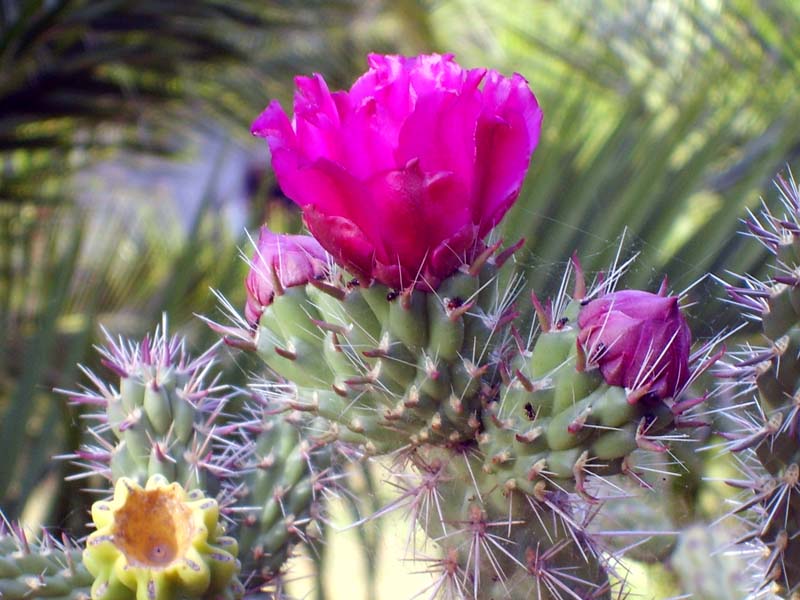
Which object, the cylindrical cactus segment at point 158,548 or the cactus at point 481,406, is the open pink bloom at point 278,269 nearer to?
the cactus at point 481,406

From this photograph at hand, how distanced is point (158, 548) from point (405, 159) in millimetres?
340

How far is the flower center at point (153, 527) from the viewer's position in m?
0.64

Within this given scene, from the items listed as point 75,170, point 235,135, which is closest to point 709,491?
point 75,170

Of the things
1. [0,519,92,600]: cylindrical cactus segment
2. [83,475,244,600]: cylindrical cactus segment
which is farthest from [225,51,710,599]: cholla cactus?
[0,519,92,600]: cylindrical cactus segment

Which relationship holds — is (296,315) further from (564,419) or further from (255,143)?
(255,143)

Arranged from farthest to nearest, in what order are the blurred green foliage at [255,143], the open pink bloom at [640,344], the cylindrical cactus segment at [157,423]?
the blurred green foliage at [255,143], the cylindrical cactus segment at [157,423], the open pink bloom at [640,344]

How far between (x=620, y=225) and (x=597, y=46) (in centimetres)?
181

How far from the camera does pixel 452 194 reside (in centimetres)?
55

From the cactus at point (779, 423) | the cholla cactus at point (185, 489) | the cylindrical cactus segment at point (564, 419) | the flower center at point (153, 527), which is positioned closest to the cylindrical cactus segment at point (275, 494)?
the cholla cactus at point (185, 489)

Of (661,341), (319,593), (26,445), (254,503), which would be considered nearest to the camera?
(661,341)

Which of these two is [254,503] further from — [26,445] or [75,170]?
[75,170]

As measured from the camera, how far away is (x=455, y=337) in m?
0.59

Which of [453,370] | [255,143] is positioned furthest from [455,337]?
[255,143]

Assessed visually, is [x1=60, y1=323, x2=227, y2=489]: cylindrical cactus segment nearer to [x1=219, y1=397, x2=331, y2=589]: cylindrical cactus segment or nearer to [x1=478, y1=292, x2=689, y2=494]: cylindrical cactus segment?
[x1=219, y1=397, x2=331, y2=589]: cylindrical cactus segment
